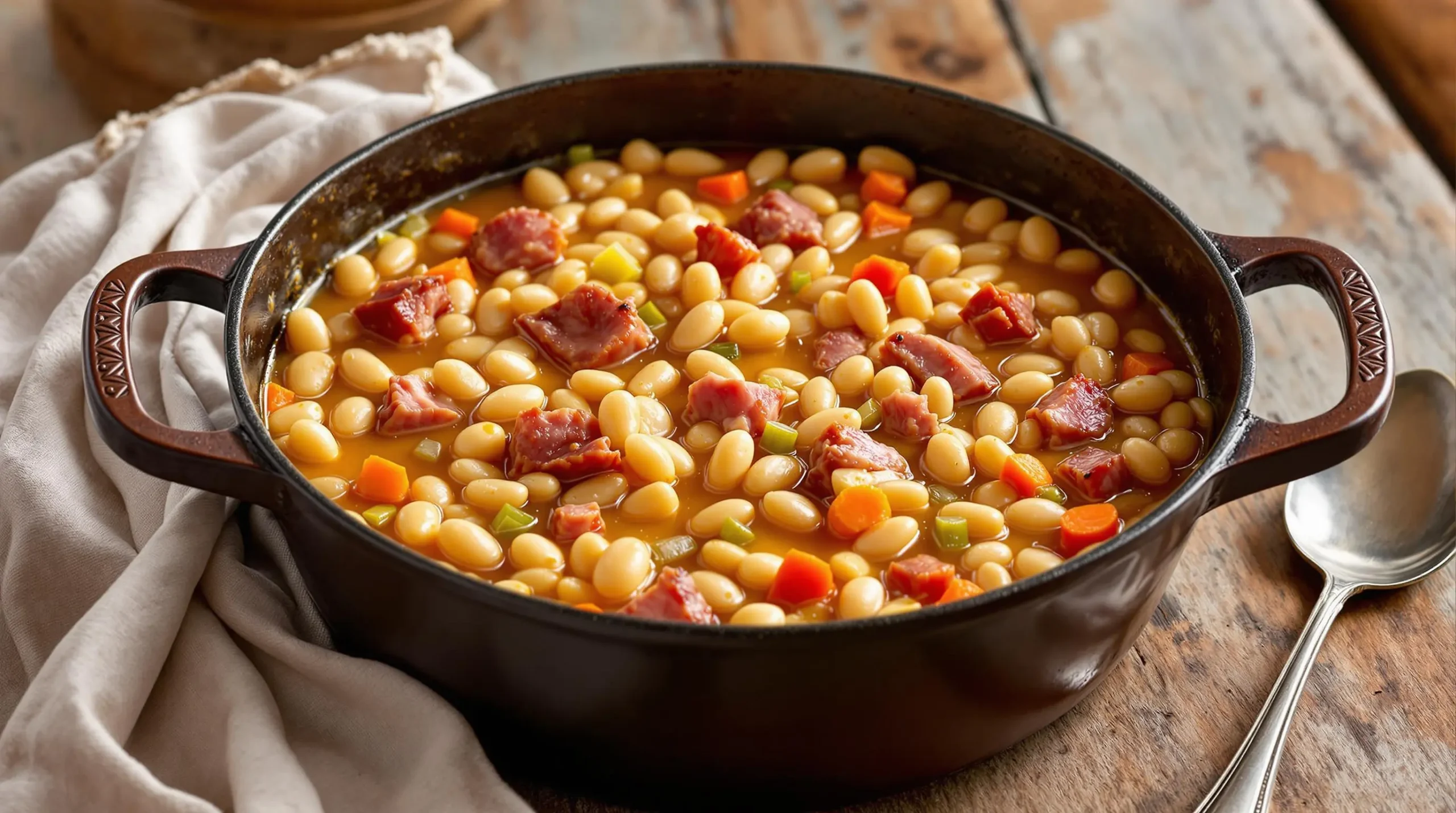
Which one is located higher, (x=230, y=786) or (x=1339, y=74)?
(x=1339, y=74)

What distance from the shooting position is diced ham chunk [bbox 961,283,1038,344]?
8.53 feet

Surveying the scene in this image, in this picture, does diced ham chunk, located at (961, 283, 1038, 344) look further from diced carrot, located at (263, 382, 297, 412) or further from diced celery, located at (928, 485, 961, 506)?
diced carrot, located at (263, 382, 297, 412)

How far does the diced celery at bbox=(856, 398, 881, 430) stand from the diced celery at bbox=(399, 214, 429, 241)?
1.04m

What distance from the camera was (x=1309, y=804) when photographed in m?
2.20

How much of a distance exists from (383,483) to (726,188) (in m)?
1.08

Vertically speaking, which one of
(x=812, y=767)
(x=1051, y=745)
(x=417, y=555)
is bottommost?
(x=1051, y=745)

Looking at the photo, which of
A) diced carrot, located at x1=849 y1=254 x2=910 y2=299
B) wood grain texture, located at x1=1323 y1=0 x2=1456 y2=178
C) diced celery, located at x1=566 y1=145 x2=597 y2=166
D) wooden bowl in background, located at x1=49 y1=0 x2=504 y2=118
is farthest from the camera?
wood grain texture, located at x1=1323 y1=0 x2=1456 y2=178

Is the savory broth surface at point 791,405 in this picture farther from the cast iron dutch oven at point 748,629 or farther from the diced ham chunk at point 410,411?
the cast iron dutch oven at point 748,629

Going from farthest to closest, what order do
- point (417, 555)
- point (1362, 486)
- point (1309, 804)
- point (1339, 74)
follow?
point (1339, 74), point (1362, 486), point (1309, 804), point (417, 555)

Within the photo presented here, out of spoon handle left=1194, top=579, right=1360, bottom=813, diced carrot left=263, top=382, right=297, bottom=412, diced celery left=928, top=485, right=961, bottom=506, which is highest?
diced celery left=928, top=485, right=961, bottom=506

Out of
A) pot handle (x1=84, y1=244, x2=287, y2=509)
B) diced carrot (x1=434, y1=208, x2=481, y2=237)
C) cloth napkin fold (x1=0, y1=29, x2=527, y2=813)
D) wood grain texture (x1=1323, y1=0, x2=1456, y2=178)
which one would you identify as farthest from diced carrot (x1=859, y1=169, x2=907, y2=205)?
wood grain texture (x1=1323, y1=0, x2=1456, y2=178)

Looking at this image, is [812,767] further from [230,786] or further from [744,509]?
[230,786]

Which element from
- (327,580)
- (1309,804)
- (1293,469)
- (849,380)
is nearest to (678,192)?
(849,380)

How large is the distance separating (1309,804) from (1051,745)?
0.40 m
